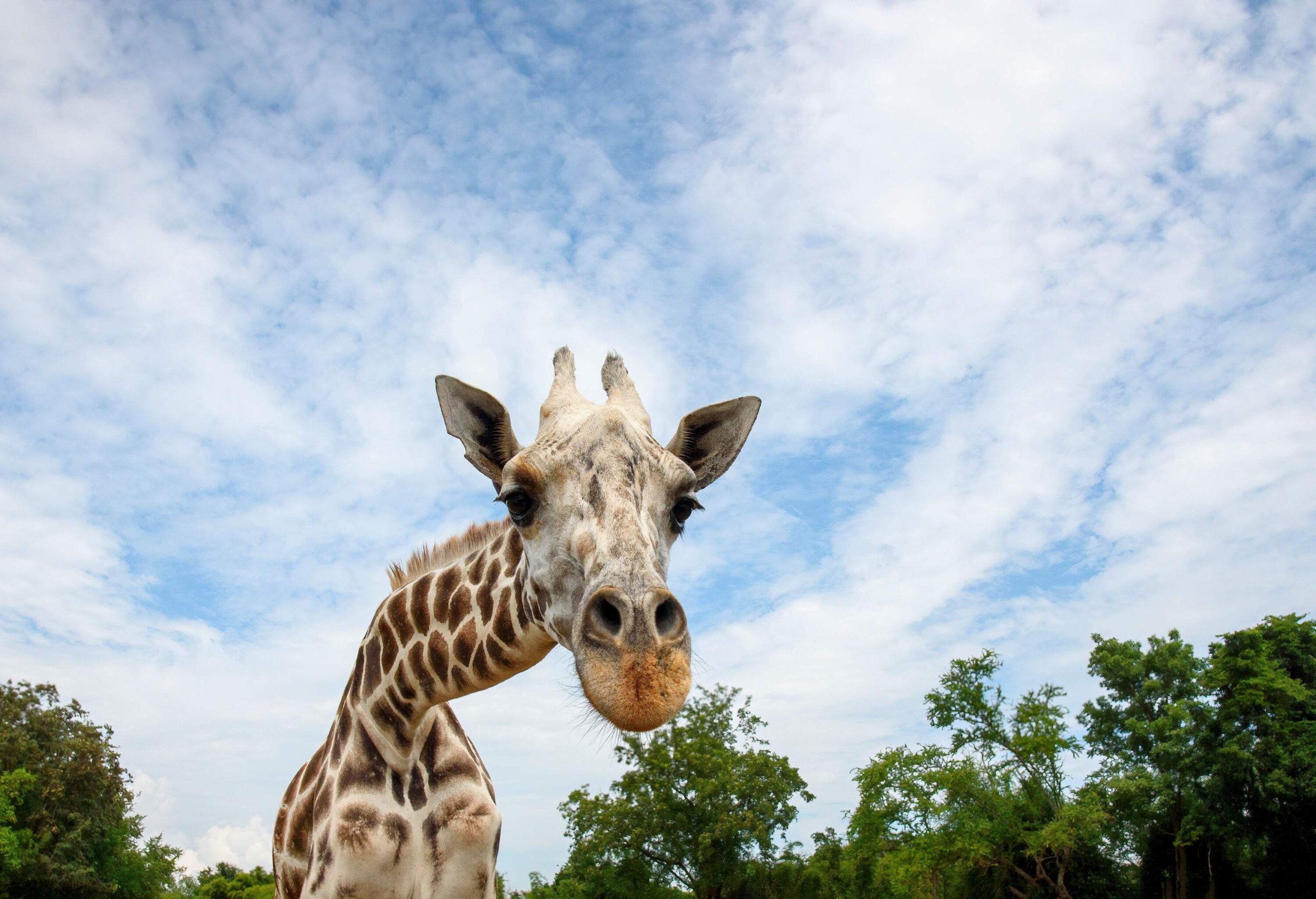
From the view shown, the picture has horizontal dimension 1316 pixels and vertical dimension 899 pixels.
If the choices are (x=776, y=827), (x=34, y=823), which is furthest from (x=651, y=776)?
(x=34, y=823)

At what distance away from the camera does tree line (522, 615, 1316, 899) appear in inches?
1676

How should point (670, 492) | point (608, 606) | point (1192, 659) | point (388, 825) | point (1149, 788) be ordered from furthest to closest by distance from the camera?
point (1192, 659), point (1149, 788), point (388, 825), point (670, 492), point (608, 606)

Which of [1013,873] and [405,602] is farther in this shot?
[1013,873]

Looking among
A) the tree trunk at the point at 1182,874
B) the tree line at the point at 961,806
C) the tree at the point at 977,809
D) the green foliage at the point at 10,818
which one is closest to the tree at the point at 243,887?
the tree line at the point at 961,806

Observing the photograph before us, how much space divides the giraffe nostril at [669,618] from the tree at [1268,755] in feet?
155

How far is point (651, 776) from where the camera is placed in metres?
56.8

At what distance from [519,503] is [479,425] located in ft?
2.75

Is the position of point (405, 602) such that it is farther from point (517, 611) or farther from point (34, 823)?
point (34, 823)

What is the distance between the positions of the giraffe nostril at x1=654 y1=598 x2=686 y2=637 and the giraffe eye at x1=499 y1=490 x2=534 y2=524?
48.4 inches

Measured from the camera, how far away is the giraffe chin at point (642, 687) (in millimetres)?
3686

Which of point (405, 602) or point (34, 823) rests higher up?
point (405, 602)

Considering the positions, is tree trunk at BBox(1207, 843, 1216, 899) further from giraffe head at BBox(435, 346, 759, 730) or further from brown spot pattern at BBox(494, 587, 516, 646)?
brown spot pattern at BBox(494, 587, 516, 646)

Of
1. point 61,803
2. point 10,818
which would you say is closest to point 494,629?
point 10,818

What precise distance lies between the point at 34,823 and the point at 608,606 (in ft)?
230
